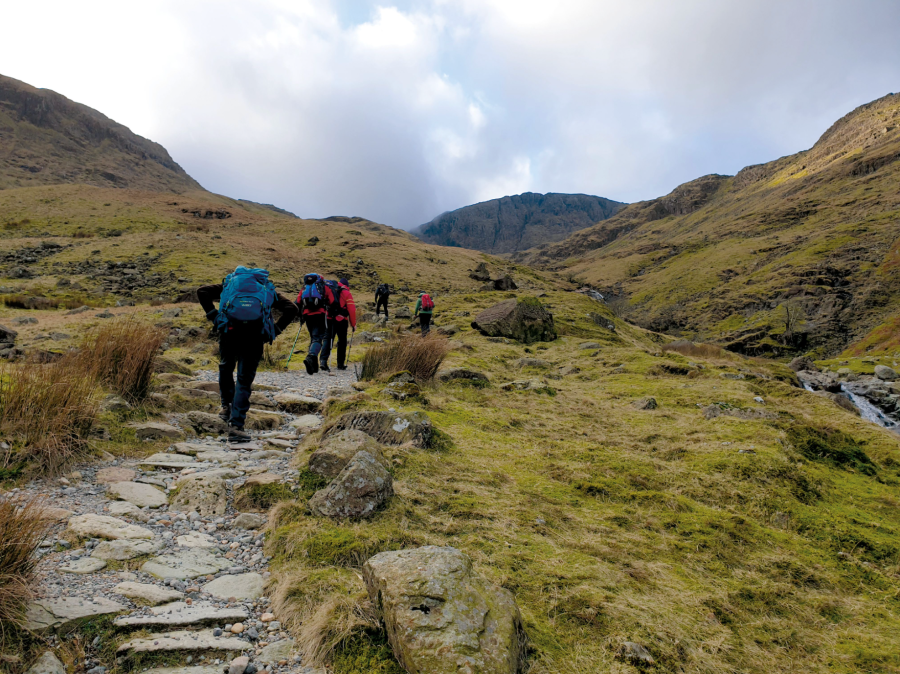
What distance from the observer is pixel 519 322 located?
20.6 meters

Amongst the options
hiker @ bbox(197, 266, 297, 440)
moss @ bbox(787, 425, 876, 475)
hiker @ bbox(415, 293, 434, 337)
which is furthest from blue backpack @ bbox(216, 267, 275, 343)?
hiker @ bbox(415, 293, 434, 337)

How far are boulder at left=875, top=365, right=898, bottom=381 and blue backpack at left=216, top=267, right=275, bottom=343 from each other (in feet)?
114

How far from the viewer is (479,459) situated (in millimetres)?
5871

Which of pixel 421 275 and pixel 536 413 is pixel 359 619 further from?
pixel 421 275

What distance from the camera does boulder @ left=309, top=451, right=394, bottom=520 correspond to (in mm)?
4004

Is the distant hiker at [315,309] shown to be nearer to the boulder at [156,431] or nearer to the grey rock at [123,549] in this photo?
the boulder at [156,431]

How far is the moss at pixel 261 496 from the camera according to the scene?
172 inches

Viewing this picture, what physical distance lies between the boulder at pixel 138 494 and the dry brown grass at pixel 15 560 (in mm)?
1686

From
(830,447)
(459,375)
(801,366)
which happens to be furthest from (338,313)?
(801,366)

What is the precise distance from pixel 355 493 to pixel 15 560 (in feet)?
7.38

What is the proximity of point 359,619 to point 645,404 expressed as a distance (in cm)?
828

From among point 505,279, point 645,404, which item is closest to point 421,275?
point 505,279

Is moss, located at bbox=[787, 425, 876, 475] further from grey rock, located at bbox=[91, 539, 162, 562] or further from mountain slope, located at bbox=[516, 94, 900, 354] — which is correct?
mountain slope, located at bbox=[516, 94, 900, 354]

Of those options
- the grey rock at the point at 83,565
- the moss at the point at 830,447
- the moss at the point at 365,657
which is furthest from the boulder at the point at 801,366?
the grey rock at the point at 83,565
